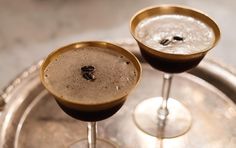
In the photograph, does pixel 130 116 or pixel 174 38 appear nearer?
pixel 174 38

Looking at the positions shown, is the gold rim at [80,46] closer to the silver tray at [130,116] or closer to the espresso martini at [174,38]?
the espresso martini at [174,38]

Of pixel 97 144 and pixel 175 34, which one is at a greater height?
pixel 175 34

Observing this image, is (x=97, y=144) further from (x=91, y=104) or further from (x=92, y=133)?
(x=91, y=104)

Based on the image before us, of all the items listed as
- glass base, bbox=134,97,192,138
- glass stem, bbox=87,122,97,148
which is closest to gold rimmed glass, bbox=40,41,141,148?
glass stem, bbox=87,122,97,148

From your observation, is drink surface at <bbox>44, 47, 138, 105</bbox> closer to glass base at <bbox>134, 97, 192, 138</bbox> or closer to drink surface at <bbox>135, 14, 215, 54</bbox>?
drink surface at <bbox>135, 14, 215, 54</bbox>

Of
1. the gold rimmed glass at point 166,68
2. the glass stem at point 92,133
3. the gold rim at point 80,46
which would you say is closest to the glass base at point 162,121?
the gold rimmed glass at point 166,68

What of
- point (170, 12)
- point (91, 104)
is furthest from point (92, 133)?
point (170, 12)

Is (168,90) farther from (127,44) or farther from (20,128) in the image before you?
(20,128)
